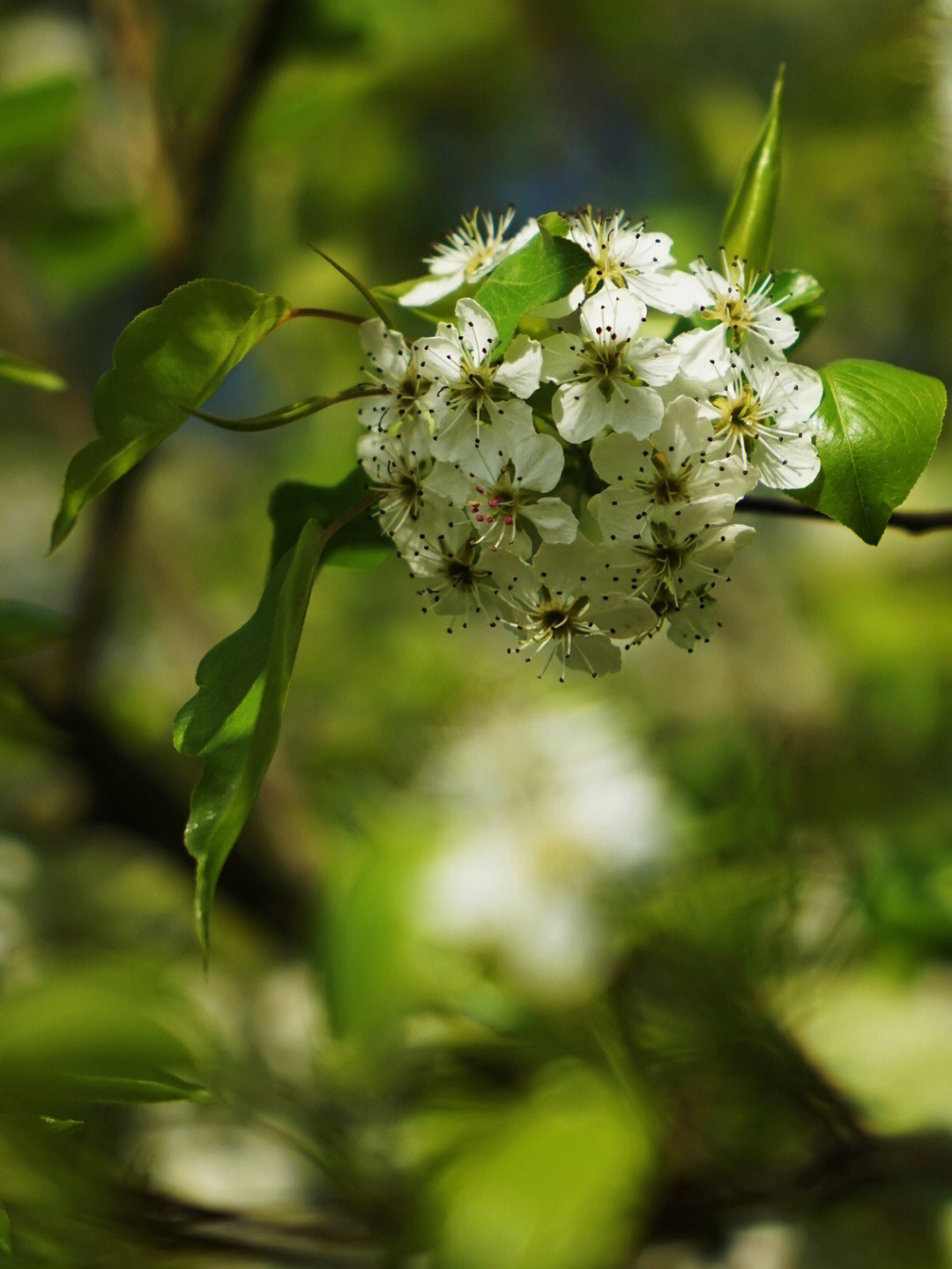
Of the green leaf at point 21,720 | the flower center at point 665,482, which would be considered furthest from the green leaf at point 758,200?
the green leaf at point 21,720

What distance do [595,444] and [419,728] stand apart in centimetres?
84

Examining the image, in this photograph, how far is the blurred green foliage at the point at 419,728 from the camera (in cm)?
66

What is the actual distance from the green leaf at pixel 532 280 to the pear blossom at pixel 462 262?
4 cm

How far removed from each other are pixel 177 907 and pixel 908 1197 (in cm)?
110

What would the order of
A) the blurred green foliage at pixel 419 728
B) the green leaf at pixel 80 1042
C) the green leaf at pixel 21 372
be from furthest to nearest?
the blurred green foliage at pixel 419 728, the green leaf at pixel 21 372, the green leaf at pixel 80 1042

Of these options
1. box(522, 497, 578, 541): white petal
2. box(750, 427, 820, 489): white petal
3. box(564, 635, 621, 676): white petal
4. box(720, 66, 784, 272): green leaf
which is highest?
box(720, 66, 784, 272): green leaf

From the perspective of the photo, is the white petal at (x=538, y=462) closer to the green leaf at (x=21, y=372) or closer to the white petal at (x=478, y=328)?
the white petal at (x=478, y=328)

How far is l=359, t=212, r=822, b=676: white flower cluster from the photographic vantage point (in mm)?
441

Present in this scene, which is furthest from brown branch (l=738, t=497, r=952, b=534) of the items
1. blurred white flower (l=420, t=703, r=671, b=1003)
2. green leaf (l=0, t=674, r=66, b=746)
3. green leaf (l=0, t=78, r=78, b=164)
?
green leaf (l=0, t=674, r=66, b=746)

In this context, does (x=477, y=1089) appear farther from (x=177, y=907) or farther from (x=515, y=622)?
(x=177, y=907)

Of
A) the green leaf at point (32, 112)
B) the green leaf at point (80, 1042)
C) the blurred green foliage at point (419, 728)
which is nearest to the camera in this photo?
the green leaf at point (80, 1042)

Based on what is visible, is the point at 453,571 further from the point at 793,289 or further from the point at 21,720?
the point at 21,720

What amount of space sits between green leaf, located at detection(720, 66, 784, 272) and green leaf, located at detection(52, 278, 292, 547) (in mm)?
233

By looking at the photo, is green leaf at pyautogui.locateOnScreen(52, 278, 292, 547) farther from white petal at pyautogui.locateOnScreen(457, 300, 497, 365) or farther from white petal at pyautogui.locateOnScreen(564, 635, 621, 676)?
white petal at pyautogui.locateOnScreen(564, 635, 621, 676)
